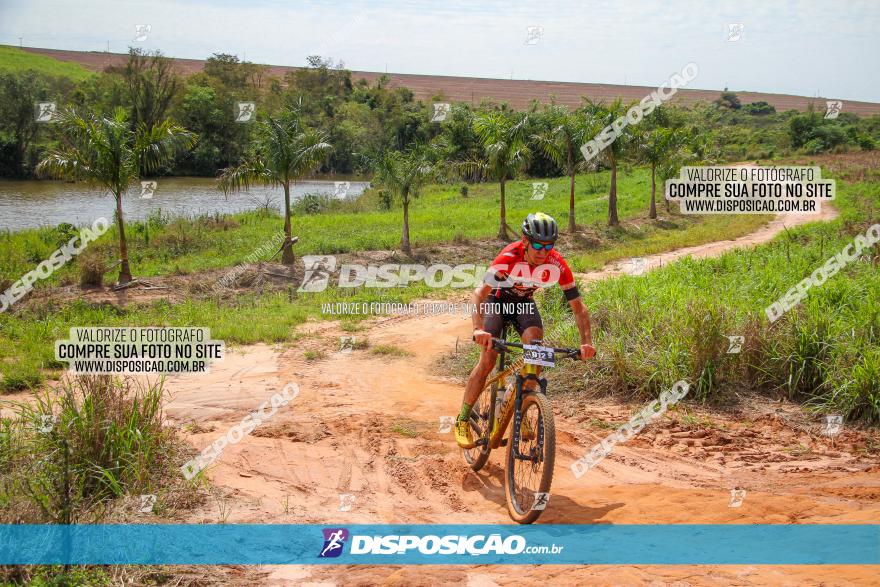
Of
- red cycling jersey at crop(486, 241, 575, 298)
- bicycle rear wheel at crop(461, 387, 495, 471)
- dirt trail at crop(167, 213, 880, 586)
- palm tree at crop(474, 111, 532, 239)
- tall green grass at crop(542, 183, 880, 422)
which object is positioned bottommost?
dirt trail at crop(167, 213, 880, 586)

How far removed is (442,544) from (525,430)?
1.13 metres

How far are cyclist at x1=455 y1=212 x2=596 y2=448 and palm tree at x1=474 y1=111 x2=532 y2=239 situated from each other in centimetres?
1758

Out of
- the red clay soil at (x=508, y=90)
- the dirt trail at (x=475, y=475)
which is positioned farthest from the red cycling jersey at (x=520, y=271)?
the red clay soil at (x=508, y=90)

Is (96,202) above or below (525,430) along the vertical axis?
above

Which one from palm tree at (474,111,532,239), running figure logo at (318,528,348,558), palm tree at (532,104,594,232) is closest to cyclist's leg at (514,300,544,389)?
running figure logo at (318,528,348,558)

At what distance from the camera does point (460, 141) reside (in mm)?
51906

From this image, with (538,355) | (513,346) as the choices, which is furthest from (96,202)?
(538,355)

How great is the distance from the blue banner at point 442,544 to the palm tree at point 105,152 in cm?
1257

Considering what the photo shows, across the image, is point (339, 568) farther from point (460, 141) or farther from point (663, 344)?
point (460, 141)

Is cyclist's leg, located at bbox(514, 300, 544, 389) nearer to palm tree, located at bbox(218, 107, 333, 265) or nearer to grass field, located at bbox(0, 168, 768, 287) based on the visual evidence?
grass field, located at bbox(0, 168, 768, 287)

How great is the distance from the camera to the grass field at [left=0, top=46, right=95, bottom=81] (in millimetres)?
61250

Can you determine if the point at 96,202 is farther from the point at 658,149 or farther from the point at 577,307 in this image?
the point at 577,307

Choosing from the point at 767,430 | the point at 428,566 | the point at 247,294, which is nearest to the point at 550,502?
the point at 428,566

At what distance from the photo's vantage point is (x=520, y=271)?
589 centimetres
